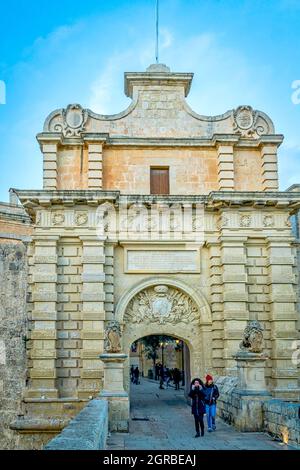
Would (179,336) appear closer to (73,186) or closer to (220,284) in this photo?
(220,284)

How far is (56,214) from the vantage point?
59.5 ft

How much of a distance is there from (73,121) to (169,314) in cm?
697

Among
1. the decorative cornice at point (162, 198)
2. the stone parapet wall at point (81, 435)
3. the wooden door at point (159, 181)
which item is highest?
the wooden door at point (159, 181)

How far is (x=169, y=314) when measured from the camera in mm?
18406

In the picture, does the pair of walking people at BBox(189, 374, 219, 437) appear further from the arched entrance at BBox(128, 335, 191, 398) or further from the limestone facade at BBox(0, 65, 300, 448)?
the arched entrance at BBox(128, 335, 191, 398)

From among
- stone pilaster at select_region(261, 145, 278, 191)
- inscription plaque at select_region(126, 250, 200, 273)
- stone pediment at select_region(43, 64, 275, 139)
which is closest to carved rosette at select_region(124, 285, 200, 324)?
inscription plaque at select_region(126, 250, 200, 273)

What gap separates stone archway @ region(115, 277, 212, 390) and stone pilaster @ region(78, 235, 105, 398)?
86cm

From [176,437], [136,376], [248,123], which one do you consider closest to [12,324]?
[176,437]

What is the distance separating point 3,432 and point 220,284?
29.5 ft

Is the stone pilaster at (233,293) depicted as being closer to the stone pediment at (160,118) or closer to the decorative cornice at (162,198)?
the decorative cornice at (162,198)

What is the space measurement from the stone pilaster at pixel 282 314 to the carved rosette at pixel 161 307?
2466 mm

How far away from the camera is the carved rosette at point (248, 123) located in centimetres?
1933

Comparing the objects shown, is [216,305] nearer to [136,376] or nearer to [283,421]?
[283,421]

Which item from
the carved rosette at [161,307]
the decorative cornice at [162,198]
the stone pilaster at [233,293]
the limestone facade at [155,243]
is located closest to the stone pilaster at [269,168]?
the limestone facade at [155,243]
